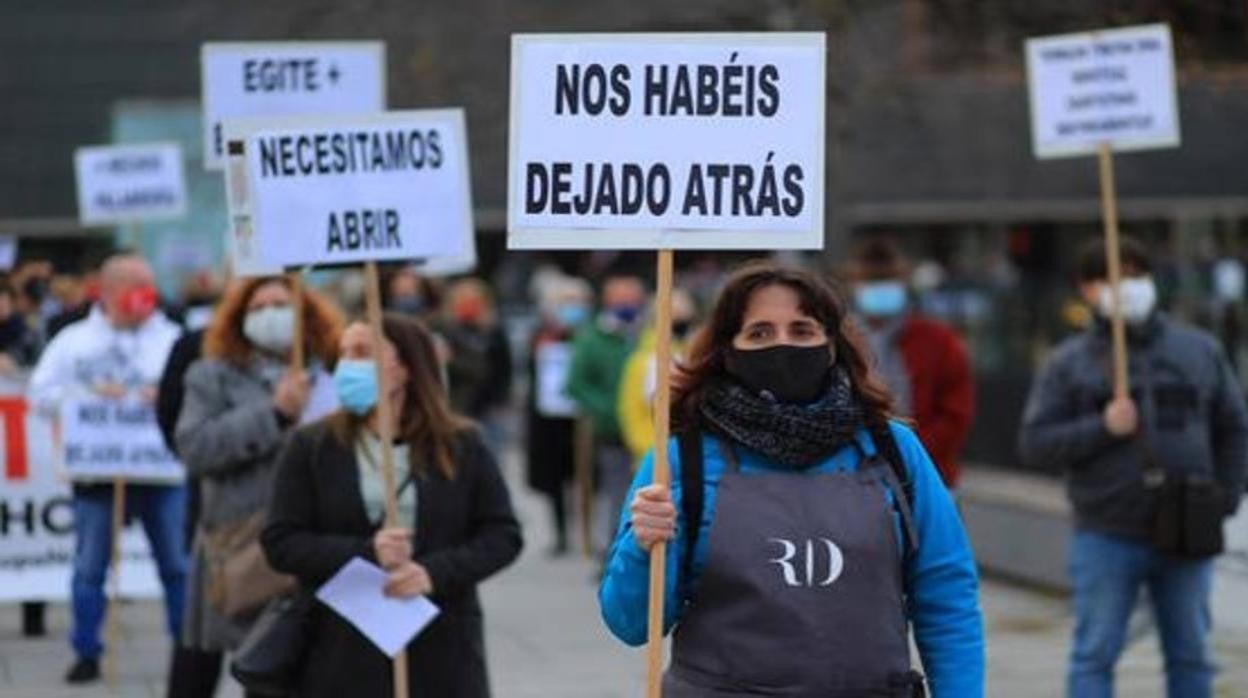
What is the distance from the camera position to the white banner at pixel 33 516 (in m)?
12.9

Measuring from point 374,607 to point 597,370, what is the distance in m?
8.92

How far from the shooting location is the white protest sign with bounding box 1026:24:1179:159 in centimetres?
1033

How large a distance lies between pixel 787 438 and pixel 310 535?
2265mm

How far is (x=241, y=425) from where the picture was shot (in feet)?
27.9

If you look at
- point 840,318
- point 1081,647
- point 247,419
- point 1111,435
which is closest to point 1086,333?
point 1111,435

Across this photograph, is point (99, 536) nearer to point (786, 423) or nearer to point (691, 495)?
point (691, 495)

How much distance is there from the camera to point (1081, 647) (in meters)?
8.73

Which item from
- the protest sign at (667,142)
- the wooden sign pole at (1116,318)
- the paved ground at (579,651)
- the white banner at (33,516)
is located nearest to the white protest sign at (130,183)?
the white banner at (33,516)

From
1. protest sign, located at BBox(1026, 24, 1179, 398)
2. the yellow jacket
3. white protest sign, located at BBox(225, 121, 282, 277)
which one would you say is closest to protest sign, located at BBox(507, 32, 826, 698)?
white protest sign, located at BBox(225, 121, 282, 277)

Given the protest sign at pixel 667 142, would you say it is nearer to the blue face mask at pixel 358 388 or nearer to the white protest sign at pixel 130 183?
the blue face mask at pixel 358 388

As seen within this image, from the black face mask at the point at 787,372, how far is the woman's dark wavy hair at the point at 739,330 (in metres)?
0.09

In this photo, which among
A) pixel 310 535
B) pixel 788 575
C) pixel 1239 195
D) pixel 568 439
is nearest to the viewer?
pixel 788 575

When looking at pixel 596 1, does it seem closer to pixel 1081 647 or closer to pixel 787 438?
pixel 1081 647

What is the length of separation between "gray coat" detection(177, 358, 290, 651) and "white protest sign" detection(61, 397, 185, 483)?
7.71 feet
